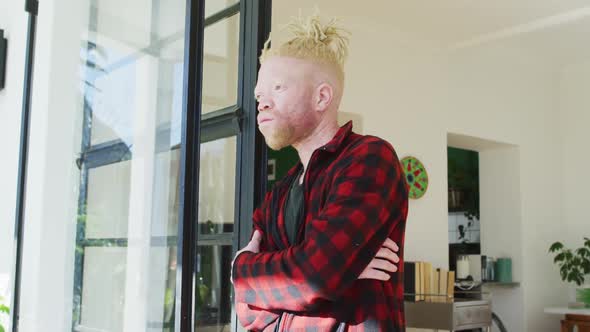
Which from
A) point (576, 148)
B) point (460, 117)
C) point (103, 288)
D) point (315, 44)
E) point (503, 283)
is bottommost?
point (503, 283)

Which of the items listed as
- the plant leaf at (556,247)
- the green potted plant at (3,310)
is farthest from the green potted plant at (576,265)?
the green potted plant at (3,310)

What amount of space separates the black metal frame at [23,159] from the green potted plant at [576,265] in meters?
4.96

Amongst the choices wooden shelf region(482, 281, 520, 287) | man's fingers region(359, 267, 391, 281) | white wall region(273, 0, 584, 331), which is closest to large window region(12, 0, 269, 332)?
man's fingers region(359, 267, 391, 281)

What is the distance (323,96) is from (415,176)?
413 centimetres

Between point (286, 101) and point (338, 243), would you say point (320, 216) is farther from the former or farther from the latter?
point (286, 101)

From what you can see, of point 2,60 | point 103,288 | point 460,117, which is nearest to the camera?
point 103,288

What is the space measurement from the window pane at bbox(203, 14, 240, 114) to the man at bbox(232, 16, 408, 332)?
1.23 feet

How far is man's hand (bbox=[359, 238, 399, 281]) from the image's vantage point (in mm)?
1104

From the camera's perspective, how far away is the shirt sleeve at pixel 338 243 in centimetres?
104

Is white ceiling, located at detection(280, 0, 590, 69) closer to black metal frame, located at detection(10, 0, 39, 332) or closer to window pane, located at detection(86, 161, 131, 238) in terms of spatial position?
black metal frame, located at detection(10, 0, 39, 332)

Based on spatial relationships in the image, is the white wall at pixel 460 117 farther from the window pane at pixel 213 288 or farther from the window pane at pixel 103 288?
the window pane at pixel 213 288

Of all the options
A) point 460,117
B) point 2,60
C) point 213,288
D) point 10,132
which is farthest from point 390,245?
point 460,117

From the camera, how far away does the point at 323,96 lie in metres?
1.22

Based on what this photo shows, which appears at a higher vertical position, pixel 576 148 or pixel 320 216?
pixel 576 148
